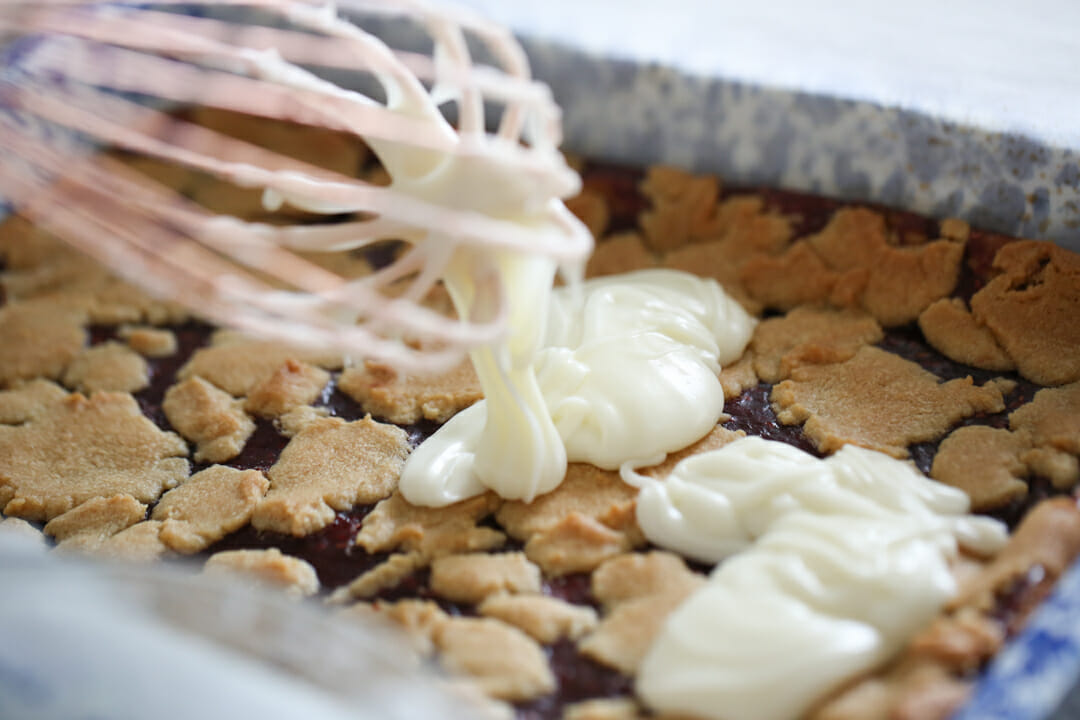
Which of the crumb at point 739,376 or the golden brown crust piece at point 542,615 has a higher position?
the crumb at point 739,376

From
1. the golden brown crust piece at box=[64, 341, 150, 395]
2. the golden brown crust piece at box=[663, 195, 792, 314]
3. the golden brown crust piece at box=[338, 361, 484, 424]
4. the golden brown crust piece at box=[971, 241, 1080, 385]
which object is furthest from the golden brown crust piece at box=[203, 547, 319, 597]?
the golden brown crust piece at box=[971, 241, 1080, 385]

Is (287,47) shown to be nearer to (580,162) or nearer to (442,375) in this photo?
(580,162)

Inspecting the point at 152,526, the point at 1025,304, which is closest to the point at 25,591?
the point at 152,526

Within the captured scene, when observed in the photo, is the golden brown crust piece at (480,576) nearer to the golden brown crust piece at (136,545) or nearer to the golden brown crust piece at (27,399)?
the golden brown crust piece at (136,545)

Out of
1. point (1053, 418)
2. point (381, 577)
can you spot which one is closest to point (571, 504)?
point (381, 577)

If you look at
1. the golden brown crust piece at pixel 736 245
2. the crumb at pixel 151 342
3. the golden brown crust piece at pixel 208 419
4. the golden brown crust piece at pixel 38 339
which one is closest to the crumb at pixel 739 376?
the golden brown crust piece at pixel 736 245
